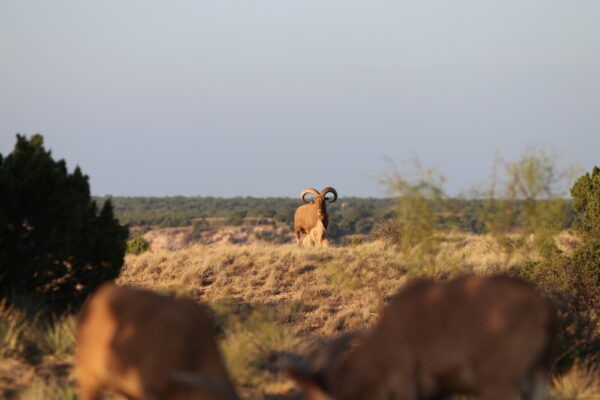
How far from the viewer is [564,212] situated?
42.9 ft

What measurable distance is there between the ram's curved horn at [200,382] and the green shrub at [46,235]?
6449 mm

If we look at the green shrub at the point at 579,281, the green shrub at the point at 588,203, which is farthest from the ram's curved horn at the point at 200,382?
the green shrub at the point at 588,203

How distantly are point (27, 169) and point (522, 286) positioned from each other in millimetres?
8697

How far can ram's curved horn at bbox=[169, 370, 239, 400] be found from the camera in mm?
5090

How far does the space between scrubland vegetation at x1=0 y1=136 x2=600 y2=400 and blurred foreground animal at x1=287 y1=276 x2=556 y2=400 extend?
2896 mm

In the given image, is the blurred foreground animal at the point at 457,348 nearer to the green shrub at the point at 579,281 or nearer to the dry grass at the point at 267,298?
the dry grass at the point at 267,298

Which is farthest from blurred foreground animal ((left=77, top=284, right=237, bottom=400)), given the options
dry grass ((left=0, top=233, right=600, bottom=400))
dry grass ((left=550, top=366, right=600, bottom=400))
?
dry grass ((left=550, top=366, right=600, bottom=400))

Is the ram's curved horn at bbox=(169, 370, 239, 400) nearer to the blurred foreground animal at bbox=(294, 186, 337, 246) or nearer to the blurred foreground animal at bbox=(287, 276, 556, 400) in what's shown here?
the blurred foreground animal at bbox=(287, 276, 556, 400)

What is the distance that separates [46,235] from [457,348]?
809 centimetres

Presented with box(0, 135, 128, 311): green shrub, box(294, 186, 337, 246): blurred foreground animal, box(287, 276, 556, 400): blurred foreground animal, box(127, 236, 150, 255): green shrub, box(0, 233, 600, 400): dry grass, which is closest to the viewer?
box(287, 276, 556, 400): blurred foreground animal

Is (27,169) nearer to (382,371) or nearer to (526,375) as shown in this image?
(382,371)

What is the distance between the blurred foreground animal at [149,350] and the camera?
5.27 m

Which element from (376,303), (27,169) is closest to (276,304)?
(376,303)

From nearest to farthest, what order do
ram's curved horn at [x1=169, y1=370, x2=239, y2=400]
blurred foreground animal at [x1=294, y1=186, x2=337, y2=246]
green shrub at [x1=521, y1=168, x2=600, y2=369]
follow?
ram's curved horn at [x1=169, y1=370, x2=239, y2=400], green shrub at [x1=521, y1=168, x2=600, y2=369], blurred foreground animal at [x1=294, y1=186, x2=337, y2=246]
